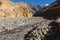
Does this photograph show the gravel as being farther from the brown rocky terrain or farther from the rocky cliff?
the rocky cliff

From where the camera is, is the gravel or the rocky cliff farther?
the rocky cliff

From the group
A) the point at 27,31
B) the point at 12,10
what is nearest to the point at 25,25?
the point at 27,31

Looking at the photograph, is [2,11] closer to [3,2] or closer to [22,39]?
[3,2]

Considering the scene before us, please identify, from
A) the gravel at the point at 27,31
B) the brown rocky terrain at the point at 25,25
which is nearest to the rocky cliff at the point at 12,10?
the brown rocky terrain at the point at 25,25

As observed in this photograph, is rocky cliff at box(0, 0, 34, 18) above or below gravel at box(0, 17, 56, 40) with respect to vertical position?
above

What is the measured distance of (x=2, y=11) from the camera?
11641 mm

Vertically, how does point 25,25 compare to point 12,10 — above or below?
below

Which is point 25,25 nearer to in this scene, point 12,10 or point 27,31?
point 27,31

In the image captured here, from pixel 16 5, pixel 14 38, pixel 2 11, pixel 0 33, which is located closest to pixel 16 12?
pixel 16 5

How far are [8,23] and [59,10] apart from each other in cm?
226

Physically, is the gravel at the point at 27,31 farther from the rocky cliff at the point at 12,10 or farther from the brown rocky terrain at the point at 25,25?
the rocky cliff at the point at 12,10

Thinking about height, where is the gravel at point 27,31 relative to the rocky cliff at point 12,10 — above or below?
below

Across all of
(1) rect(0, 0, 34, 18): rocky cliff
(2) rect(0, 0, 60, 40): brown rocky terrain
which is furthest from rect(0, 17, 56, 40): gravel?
(1) rect(0, 0, 34, 18): rocky cliff

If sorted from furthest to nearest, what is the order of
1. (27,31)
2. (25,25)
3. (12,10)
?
(12,10) → (25,25) → (27,31)
